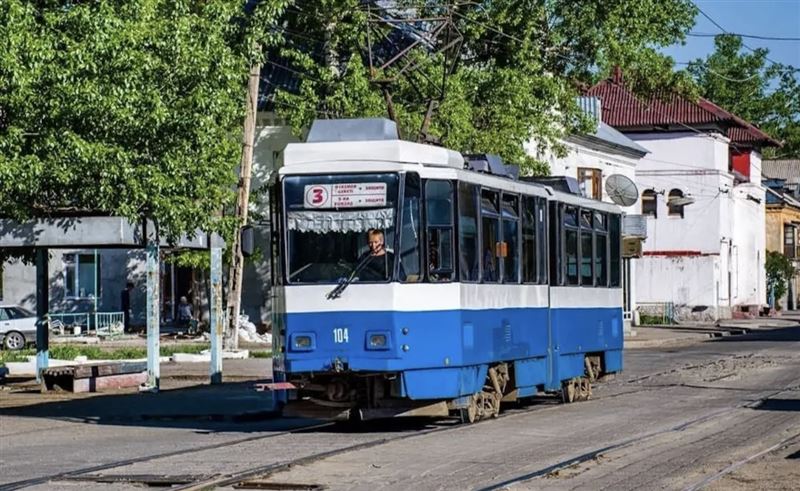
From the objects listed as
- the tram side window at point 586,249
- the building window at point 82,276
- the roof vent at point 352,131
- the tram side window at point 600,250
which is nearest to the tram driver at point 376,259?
the roof vent at point 352,131

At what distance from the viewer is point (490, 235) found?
21094 millimetres

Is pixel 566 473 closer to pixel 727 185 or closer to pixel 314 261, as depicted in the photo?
pixel 314 261

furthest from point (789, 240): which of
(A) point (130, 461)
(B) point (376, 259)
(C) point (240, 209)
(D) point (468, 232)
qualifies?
(A) point (130, 461)

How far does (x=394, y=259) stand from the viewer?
19328 mm

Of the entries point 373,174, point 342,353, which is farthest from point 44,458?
point 373,174

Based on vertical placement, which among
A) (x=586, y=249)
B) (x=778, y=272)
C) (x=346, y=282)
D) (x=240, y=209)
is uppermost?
(x=240, y=209)

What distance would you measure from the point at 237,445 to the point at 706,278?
61.9 metres

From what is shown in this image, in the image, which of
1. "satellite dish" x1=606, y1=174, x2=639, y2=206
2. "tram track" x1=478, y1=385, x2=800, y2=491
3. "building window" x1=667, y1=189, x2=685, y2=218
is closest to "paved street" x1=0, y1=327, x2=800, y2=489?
"tram track" x1=478, y1=385, x2=800, y2=491

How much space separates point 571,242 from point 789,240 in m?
85.3

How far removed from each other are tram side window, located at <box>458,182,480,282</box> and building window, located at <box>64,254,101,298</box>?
1525 inches

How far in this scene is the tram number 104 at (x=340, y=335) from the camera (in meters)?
19.2

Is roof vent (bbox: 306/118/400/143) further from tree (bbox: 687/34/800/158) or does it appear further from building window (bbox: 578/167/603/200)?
tree (bbox: 687/34/800/158)

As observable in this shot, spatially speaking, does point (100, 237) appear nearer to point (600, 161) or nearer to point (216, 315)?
point (216, 315)

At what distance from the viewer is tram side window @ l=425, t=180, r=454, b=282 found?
1964cm
